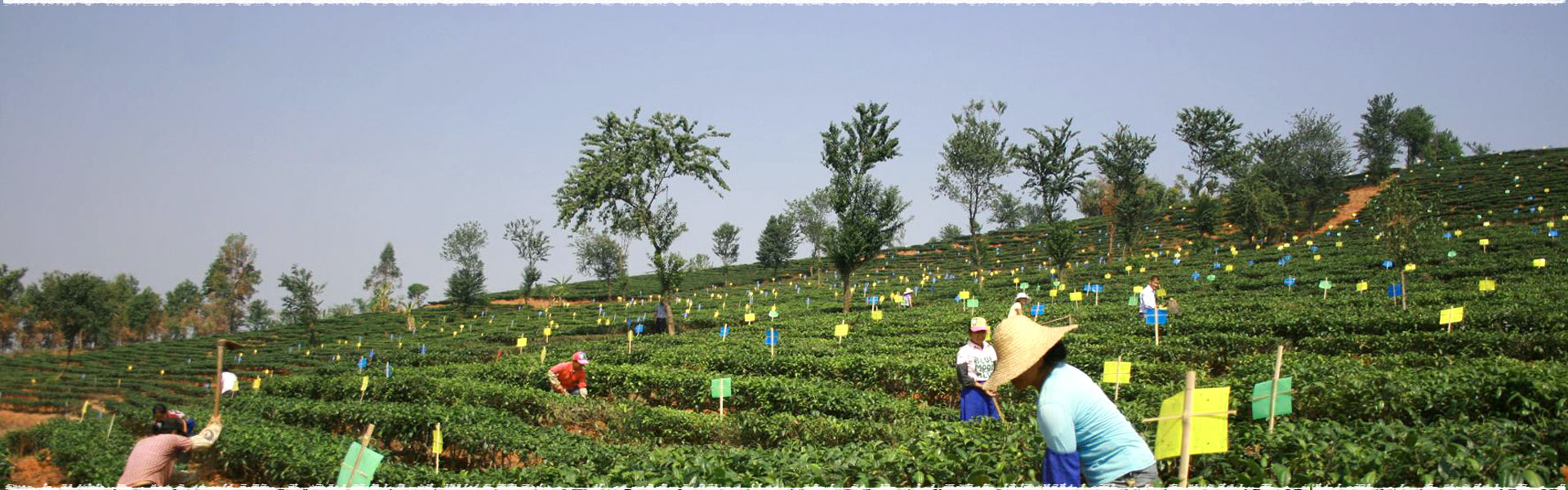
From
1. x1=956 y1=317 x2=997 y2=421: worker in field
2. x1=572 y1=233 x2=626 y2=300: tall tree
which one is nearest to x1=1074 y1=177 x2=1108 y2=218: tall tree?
x1=572 y1=233 x2=626 y2=300: tall tree

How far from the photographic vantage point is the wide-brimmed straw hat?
4.05 meters

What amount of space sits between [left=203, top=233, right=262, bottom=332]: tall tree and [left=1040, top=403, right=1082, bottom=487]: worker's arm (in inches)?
3524

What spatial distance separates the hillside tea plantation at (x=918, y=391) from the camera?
5.62 meters

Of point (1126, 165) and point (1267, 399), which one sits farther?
point (1126, 165)

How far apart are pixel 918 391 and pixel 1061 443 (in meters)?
9.96

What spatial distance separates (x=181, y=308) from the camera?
78.3m

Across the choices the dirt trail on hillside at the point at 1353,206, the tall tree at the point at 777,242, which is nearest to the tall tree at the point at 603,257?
the tall tree at the point at 777,242

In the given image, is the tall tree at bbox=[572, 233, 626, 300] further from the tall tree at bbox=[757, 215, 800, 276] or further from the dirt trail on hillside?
the dirt trail on hillside

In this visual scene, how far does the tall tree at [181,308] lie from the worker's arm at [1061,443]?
292 ft

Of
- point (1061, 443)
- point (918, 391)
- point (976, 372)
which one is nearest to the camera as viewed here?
point (1061, 443)

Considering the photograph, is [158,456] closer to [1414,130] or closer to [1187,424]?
[1187,424]

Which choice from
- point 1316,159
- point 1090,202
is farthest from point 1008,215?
point 1316,159

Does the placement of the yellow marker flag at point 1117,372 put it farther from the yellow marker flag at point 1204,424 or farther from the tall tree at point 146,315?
the tall tree at point 146,315

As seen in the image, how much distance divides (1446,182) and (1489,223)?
78.8ft
